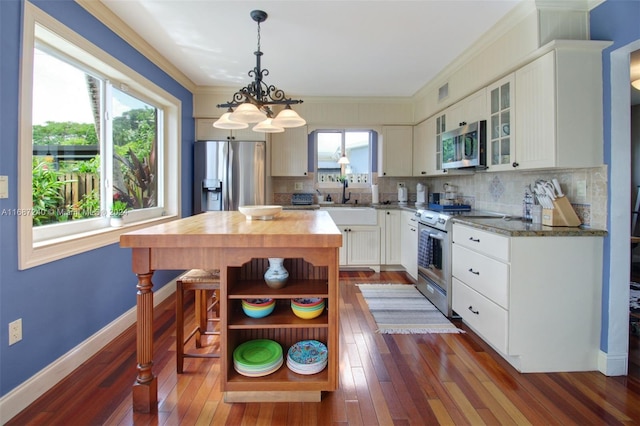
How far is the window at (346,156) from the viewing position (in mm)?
5180

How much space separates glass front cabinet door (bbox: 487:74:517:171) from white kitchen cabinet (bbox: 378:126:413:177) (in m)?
1.98

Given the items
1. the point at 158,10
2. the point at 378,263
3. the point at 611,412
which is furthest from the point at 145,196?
the point at 611,412

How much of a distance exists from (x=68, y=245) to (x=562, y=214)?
3.29m

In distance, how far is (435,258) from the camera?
10.7 ft

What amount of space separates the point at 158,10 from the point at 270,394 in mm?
2762

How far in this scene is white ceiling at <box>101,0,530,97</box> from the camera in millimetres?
2408

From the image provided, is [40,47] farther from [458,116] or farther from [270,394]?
[458,116]

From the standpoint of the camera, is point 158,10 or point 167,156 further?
point 167,156

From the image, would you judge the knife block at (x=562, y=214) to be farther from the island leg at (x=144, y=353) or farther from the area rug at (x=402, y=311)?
the island leg at (x=144, y=353)

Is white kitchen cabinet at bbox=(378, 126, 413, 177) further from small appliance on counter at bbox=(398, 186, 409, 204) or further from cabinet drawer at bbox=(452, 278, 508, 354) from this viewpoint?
cabinet drawer at bbox=(452, 278, 508, 354)

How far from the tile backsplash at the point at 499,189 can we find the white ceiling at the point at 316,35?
1.29 meters

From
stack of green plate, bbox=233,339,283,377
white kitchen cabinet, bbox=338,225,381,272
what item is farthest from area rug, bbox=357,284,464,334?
stack of green plate, bbox=233,339,283,377

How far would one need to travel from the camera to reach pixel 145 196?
3.51 m

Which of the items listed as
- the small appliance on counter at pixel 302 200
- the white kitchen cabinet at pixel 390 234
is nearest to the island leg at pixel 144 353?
the small appliance on counter at pixel 302 200
